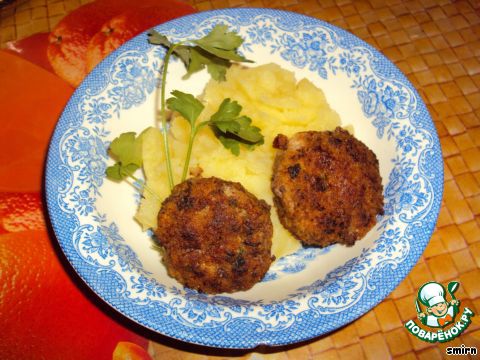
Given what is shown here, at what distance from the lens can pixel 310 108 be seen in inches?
110

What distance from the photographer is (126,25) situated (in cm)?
359

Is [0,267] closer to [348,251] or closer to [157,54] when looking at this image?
[157,54]

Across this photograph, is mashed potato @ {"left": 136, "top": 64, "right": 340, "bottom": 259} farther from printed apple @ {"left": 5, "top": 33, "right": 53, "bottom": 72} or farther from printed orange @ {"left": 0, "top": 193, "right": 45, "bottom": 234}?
printed apple @ {"left": 5, "top": 33, "right": 53, "bottom": 72}

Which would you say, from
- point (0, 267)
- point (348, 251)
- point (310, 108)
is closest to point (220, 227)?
point (348, 251)

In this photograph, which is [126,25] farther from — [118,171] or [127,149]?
[118,171]

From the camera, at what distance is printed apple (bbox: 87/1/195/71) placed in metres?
3.45

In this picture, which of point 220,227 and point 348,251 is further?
point 348,251

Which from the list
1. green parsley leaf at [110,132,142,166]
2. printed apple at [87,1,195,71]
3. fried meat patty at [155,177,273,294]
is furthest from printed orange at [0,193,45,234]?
printed apple at [87,1,195,71]

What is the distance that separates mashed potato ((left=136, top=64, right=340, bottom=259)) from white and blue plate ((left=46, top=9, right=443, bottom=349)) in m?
0.25

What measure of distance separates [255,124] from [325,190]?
64cm

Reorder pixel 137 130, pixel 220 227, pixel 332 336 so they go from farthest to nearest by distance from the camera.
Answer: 1. pixel 137 130
2. pixel 332 336
3. pixel 220 227

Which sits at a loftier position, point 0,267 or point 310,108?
point 310,108

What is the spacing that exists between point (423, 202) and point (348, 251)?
0.51m

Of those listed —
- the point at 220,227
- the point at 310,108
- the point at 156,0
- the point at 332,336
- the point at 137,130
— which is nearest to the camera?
the point at 220,227
